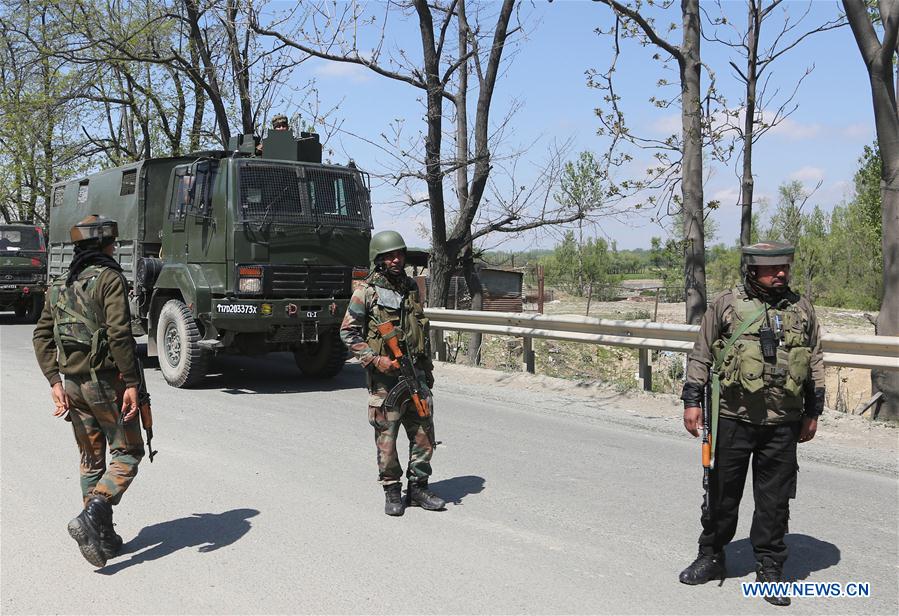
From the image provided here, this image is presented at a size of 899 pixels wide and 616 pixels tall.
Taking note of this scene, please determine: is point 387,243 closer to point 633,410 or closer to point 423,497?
point 423,497

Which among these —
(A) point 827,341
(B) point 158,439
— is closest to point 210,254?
(B) point 158,439

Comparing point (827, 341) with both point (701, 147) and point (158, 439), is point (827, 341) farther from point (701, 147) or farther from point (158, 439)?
point (158, 439)

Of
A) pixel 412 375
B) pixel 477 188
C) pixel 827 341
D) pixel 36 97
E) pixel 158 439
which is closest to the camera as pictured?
pixel 412 375

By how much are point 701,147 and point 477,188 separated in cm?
436

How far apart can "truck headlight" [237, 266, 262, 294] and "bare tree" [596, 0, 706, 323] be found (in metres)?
5.25

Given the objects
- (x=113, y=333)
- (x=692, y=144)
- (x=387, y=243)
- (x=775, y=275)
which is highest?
(x=692, y=144)

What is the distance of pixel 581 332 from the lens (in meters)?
10.7

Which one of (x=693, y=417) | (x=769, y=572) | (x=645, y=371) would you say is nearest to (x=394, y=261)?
(x=693, y=417)

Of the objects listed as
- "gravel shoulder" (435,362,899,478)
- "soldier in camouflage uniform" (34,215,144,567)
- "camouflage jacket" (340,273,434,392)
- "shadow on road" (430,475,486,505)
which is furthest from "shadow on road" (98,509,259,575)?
"gravel shoulder" (435,362,899,478)

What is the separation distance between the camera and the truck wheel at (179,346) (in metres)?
10.2

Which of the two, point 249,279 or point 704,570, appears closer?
point 704,570

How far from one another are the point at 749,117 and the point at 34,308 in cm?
1759

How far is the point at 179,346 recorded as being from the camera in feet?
34.5

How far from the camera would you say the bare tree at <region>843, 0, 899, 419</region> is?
354 inches
